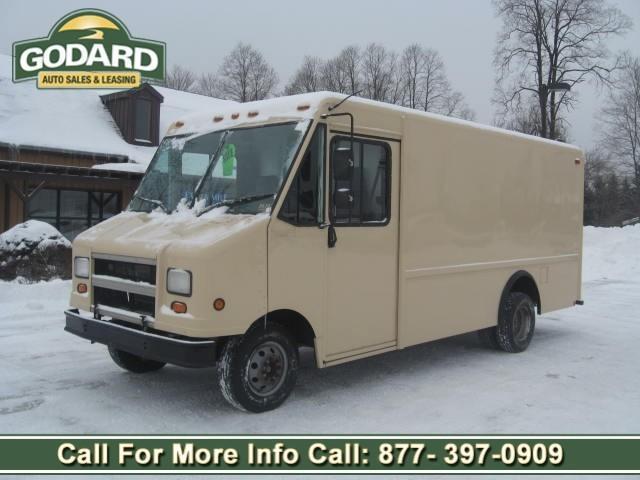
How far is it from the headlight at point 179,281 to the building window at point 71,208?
15.9 metres

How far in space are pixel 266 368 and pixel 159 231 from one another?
5.10 ft

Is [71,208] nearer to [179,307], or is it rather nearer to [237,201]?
[237,201]

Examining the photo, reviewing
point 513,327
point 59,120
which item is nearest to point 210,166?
point 513,327

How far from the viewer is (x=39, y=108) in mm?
21672

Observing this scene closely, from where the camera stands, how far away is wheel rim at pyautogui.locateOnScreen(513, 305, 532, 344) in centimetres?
874

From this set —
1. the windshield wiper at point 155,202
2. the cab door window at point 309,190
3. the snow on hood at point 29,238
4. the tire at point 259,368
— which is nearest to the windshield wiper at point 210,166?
the windshield wiper at point 155,202

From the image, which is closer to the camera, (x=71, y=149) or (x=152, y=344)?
(x=152, y=344)

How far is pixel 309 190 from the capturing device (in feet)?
19.2

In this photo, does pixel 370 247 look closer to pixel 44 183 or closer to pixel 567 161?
pixel 567 161

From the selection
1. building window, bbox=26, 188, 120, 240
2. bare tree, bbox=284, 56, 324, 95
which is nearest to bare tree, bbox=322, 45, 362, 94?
bare tree, bbox=284, 56, 324, 95

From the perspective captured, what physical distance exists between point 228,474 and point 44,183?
16.1 m

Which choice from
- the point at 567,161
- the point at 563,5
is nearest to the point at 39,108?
the point at 567,161

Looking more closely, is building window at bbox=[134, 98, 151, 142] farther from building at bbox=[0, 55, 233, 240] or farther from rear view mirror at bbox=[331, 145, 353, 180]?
rear view mirror at bbox=[331, 145, 353, 180]

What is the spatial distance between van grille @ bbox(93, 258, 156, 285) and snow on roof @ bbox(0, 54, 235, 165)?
1494 centimetres
